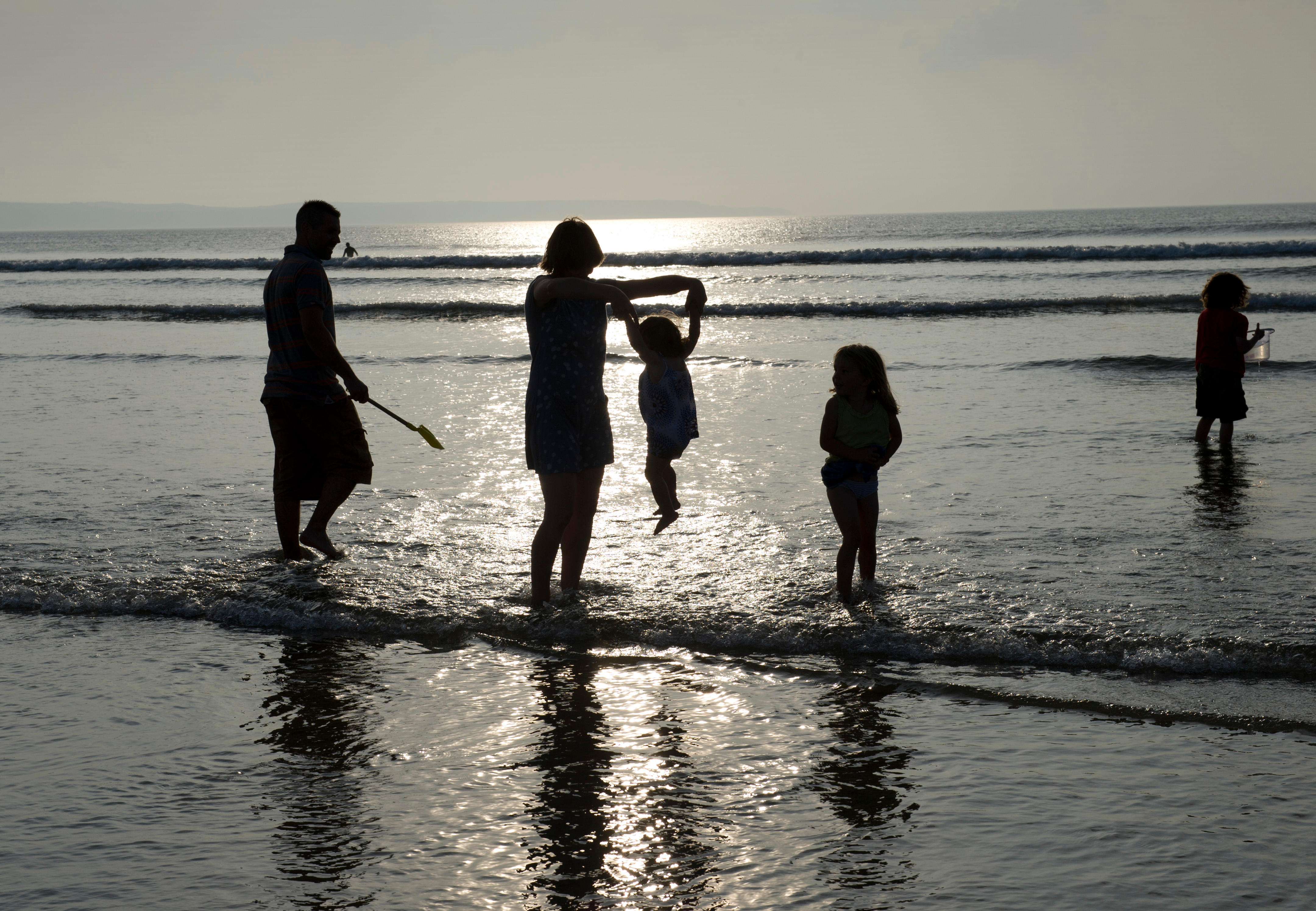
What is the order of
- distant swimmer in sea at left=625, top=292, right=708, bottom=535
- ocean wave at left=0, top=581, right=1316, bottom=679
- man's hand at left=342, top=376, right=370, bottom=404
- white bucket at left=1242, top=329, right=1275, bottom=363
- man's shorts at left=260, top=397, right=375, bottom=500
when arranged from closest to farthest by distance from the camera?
ocean wave at left=0, top=581, right=1316, bottom=679 → man's hand at left=342, top=376, right=370, bottom=404 → man's shorts at left=260, top=397, right=375, bottom=500 → distant swimmer in sea at left=625, top=292, right=708, bottom=535 → white bucket at left=1242, top=329, right=1275, bottom=363

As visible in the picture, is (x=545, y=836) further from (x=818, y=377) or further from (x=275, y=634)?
(x=818, y=377)

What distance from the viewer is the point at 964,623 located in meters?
4.61

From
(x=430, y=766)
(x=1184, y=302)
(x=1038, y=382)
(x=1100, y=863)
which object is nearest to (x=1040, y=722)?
(x=1100, y=863)

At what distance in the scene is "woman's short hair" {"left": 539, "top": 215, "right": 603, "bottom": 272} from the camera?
455cm

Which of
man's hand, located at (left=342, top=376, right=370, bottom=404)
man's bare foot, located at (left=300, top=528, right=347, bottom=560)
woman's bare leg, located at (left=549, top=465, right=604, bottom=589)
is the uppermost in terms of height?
man's hand, located at (left=342, top=376, right=370, bottom=404)

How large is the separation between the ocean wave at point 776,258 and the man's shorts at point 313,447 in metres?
32.5

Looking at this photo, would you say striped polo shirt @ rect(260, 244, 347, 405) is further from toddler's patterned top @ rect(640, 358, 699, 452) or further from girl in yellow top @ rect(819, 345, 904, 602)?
girl in yellow top @ rect(819, 345, 904, 602)

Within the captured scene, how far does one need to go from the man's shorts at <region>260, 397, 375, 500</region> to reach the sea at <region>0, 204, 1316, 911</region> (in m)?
0.45

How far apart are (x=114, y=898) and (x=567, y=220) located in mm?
2947

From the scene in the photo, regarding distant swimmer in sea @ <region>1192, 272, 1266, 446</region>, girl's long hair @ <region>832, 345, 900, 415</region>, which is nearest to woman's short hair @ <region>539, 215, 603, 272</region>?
girl's long hair @ <region>832, 345, 900, 415</region>

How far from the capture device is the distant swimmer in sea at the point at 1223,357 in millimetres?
8742

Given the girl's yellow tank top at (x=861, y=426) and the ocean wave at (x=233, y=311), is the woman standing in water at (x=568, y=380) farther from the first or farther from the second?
the ocean wave at (x=233, y=311)

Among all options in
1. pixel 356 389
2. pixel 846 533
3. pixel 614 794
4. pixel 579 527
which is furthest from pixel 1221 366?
pixel 614 794

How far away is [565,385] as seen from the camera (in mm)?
4711
